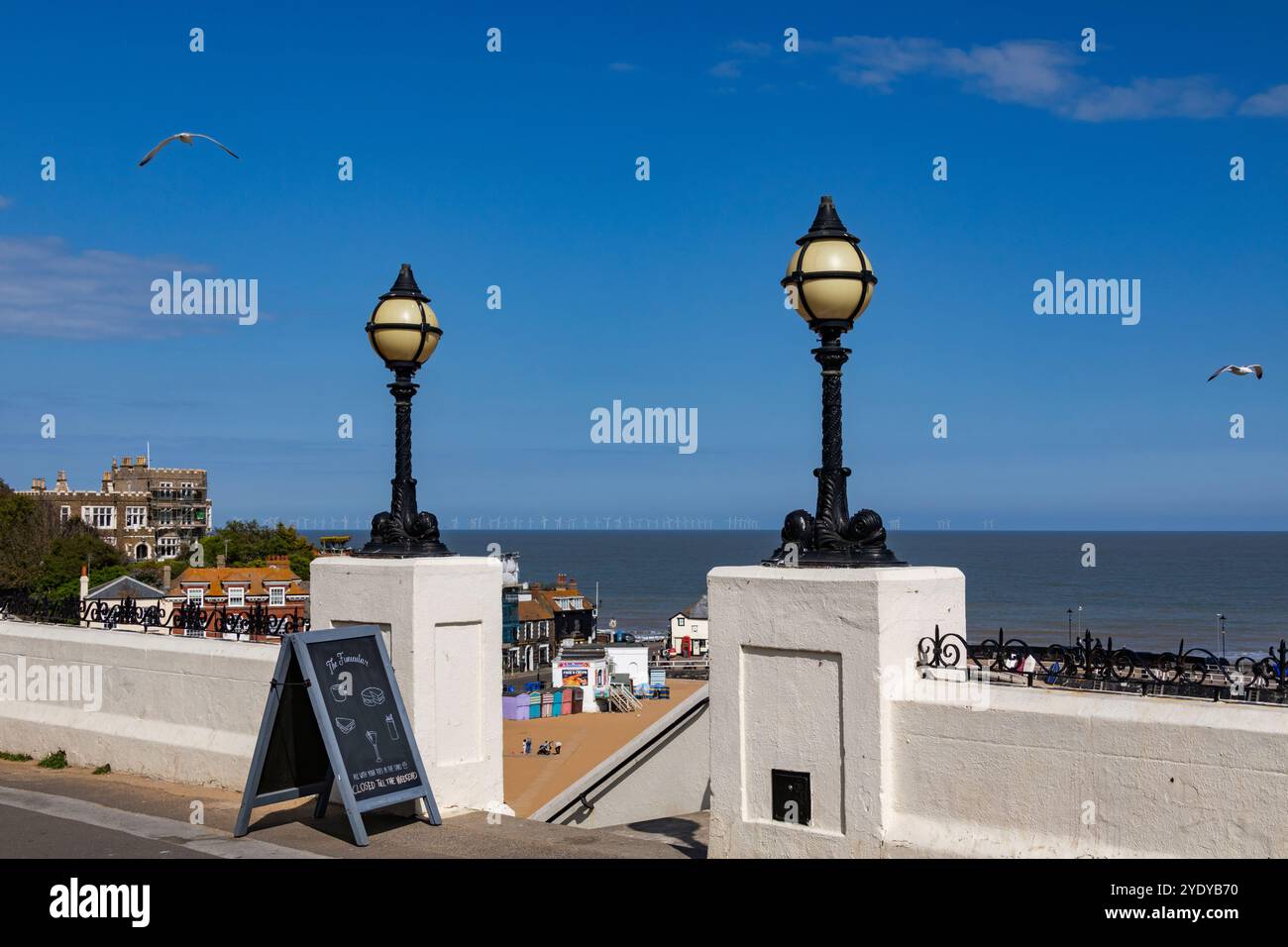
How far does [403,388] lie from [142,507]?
148 meters

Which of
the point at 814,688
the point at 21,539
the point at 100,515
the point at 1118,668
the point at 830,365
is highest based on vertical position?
the point at 830,365

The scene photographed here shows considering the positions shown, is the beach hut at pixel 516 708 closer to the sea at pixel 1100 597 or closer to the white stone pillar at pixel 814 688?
the sea at pixel 1100 597

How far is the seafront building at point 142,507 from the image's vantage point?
135875 mm

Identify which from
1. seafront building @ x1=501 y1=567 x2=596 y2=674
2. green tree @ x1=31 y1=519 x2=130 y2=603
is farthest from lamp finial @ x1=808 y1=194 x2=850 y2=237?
green tree @ x1=31 y1=519 x2=130 y2=603

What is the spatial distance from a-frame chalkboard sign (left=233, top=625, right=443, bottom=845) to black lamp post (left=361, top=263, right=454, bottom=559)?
0.80 meters

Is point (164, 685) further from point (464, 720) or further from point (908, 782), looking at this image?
point (908, 782)

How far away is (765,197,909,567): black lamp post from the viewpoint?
6664 mm

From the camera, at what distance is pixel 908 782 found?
20.8ft

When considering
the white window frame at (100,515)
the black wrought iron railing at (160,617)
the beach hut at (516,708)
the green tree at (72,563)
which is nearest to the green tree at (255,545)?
the green tree at (72,563)

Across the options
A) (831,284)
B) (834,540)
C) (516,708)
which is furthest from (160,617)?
(516,708)

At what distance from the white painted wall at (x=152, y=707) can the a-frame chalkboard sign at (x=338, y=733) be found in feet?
4.22

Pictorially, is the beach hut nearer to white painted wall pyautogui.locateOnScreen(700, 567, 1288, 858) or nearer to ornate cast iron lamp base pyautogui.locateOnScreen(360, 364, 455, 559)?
ornate cast iron lamp base pyautogui.locateOnScreen(360, 364, 455, 559)

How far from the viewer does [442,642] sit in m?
8.84

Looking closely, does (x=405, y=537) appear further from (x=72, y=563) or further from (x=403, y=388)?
(x=72, y=563)
